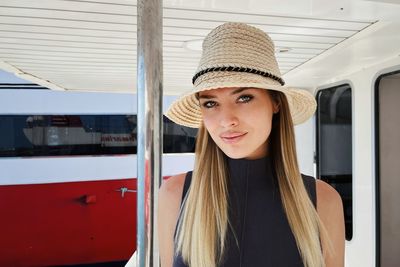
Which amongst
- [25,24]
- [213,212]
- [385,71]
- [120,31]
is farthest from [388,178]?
[25,24]

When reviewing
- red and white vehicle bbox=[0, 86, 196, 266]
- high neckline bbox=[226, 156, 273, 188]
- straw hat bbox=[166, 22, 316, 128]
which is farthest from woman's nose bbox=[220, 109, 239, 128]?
red and white vehicle bbox=[0, 86, 196, 266]

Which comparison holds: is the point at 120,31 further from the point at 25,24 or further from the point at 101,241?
the point at 101,241

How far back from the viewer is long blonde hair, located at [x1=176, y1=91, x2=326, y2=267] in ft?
3.86

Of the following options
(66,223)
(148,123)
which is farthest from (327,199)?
(66,223)

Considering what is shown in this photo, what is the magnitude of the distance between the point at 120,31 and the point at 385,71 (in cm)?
173

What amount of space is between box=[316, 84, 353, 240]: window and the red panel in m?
2.58

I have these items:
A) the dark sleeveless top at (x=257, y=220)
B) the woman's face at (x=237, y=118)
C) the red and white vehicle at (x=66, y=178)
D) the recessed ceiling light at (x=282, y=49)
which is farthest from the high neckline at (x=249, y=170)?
the red and white vehicle at (x=66, y=178)

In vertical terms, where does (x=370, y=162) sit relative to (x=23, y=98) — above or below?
below

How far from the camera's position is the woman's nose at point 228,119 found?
108 cm

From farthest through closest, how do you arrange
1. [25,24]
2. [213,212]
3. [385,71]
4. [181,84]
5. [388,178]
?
[181,84]
[388,178]
[385,71]
[25,24]
[213,212]

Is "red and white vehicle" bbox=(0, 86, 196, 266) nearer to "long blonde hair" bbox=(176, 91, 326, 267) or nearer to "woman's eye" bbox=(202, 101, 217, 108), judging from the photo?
"long blonde hair" bbox=(176, 91, 326, 267)

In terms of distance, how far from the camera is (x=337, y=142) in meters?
3.32

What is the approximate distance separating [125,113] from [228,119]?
4136mm

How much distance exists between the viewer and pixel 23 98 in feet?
15.9
